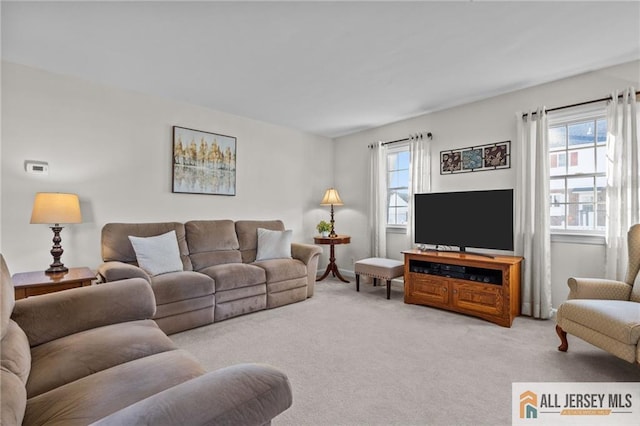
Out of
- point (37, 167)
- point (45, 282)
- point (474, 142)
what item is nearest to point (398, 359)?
point (45, 282)

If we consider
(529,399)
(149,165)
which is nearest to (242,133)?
(149,165)

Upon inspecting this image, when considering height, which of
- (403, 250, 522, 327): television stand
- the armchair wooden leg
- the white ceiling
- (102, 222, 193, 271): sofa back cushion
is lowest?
the armchair wooden leg

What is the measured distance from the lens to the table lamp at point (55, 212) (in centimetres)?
257

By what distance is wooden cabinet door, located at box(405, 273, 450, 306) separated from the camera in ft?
11.5

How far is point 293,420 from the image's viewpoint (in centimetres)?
166

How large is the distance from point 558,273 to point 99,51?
4.83m

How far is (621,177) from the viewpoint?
2.82 m

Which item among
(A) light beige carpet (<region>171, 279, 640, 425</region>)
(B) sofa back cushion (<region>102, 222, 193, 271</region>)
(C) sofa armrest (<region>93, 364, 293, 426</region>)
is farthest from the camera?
(B) sofa back cushion (<region>102, 222, 193, 271</region>)

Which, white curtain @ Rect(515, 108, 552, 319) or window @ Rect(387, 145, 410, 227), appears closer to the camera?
white curtain @ Rect(515, 108, 552, 319)

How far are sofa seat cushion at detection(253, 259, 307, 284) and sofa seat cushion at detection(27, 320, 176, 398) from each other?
6.33ft

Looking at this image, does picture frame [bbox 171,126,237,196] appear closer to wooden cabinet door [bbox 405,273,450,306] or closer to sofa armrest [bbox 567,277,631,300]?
wooden cabinet door [bbox 405,273,450,306]

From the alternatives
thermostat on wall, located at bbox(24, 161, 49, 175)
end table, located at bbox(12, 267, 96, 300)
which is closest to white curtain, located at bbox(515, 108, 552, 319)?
end table, located at bbox(12, 267, 96, 300)

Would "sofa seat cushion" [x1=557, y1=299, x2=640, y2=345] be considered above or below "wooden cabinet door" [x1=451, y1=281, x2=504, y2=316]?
above

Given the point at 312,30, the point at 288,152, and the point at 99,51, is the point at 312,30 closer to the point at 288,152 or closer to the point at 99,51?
the point at 99,51
